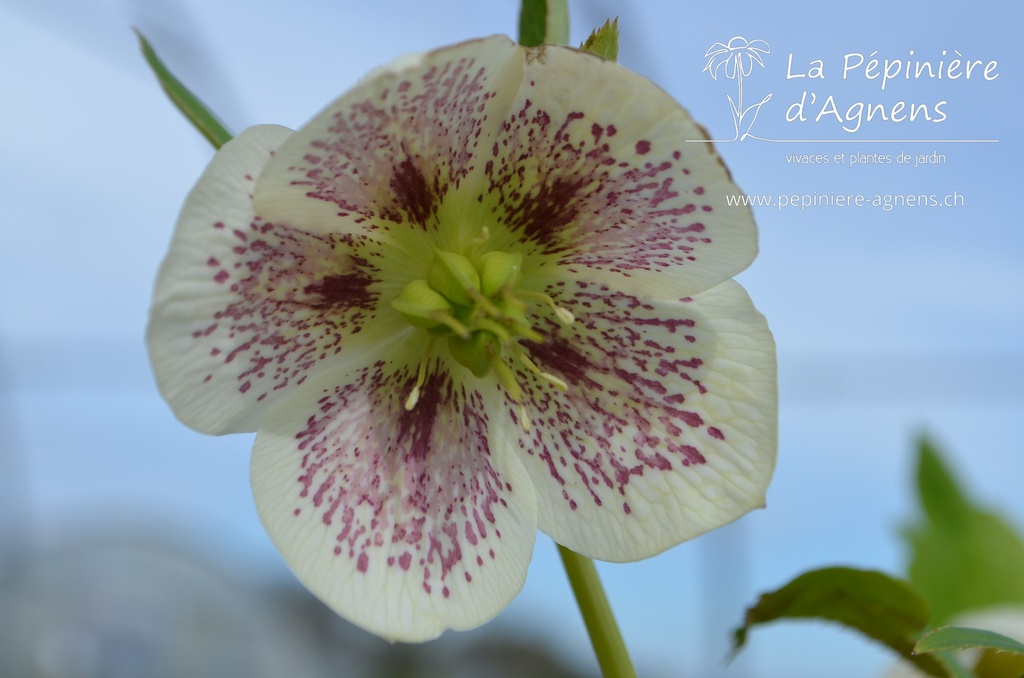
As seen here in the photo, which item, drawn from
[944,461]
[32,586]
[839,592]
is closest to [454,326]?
[839,592]

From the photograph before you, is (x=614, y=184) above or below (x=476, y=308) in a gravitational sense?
above

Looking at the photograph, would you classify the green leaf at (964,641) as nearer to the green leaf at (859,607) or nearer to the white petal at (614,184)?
the green leaf at (859,607)

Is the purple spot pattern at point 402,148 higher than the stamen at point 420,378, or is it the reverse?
the purple spot pattern at point 402,148

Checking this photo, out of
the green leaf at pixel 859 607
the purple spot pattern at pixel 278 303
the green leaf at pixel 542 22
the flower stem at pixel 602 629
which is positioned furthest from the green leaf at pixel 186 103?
the green leaf at pixel 859 607

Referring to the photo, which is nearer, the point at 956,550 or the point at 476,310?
the point at 476,310

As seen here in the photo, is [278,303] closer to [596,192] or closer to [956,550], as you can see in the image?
[596,192]

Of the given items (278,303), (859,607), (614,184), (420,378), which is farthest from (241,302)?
(859,607)

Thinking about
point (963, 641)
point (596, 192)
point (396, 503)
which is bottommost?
point (396, 503)
